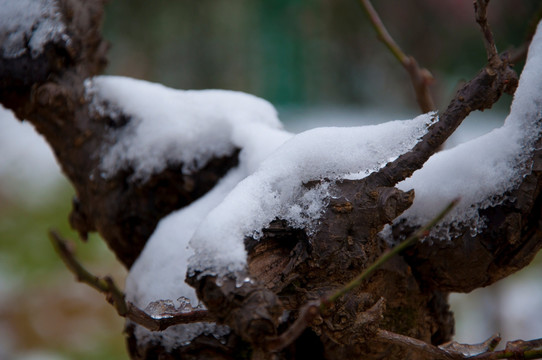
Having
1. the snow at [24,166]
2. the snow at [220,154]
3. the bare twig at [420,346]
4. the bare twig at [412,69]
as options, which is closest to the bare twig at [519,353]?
the bare twig at [420,346]

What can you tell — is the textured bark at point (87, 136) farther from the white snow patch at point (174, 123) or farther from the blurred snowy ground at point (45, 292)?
the blurred snowy ground at point (45, 292)

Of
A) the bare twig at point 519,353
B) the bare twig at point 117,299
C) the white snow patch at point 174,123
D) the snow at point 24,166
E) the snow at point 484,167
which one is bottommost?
the bare twig at point 519,353

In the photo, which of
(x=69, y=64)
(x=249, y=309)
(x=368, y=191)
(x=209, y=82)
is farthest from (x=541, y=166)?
(x=209, y=82)

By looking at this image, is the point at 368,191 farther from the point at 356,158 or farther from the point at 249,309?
the point at 249,309

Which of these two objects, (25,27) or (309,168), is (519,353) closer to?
(309,168)

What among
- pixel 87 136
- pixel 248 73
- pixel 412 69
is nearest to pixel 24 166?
pixel 248 73

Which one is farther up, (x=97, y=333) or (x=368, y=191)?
(x=97, y=333)
